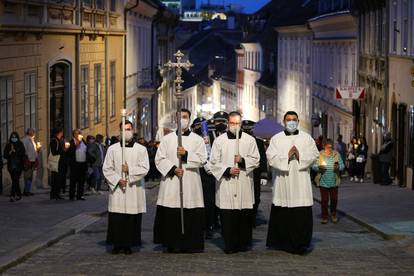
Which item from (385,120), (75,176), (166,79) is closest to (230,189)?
(75,176)

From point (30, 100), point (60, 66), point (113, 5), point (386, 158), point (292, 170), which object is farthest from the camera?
point (113, 5)

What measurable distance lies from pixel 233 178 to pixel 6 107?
37.6 feet

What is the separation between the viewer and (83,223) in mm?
18766

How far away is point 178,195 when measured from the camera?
49.6 ft

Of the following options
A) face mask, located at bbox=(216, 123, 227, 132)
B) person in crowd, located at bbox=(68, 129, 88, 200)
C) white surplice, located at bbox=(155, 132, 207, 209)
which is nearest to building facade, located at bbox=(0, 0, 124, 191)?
person in crowd, located at bbox=(68, 129, 88, 200)

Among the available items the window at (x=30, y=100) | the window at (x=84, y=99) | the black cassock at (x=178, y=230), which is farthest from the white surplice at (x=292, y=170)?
the window at (x=84, y=99)

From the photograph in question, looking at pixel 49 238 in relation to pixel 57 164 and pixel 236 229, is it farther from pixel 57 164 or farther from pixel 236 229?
pixel 57 164

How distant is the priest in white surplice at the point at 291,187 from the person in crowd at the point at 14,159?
29.2 feet

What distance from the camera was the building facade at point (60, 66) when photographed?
25.9 metres

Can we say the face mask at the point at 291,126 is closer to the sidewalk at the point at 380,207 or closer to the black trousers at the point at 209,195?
the black trousers at the point at 209,195

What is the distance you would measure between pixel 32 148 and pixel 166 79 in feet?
152

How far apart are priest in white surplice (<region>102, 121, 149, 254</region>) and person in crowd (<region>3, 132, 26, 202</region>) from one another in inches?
320

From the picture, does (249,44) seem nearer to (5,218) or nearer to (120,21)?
(120,21)

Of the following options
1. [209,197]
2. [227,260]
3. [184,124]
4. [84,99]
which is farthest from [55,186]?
[84,99]
